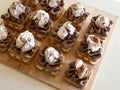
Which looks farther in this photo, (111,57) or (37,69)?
(111,57)

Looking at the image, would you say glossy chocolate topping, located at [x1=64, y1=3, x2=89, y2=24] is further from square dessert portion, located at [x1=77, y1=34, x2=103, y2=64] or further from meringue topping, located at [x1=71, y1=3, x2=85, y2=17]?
square dessert portion, located at [x1=77, y1=34, x2=103, y2=64]

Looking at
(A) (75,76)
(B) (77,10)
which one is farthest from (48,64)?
(B) (77,10)

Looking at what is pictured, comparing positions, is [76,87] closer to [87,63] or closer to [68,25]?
[87,63]

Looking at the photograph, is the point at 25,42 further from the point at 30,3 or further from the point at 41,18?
the point at 30,3

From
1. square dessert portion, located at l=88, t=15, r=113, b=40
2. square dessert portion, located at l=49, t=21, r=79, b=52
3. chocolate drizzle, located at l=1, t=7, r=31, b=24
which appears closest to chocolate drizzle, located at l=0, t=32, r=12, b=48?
chocolate drizzle, located at l=1, t=7, r=31, b=24

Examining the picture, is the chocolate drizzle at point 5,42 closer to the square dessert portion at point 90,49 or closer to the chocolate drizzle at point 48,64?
the chocolate drizzle at point 48,64

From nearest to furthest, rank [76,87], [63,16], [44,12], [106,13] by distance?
1. [76,87]
2. [44,12]
3. [63,16]
4. [106,13]

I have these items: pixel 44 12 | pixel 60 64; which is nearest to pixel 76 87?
→ pixel 60 64

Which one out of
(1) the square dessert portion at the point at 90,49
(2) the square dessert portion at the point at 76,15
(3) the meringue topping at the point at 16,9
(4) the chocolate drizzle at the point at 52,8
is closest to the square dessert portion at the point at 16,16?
(3) the meringue topping at the point at 16,9
